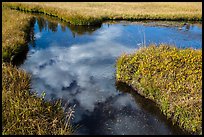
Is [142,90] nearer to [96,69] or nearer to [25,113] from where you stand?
[96,69]

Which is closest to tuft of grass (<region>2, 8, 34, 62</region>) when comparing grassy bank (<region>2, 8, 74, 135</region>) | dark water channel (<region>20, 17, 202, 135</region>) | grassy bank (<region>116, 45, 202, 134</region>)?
dark water channel (<region>20, 17, 202, 135</region>)

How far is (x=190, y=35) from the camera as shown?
29.9 m

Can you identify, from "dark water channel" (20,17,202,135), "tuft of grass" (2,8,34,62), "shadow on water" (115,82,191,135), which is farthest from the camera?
"tuft of grass" (2,8,34,62)

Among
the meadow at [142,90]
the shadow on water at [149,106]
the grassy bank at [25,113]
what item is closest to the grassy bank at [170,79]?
the meadow at [142,90]

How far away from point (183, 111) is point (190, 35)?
1897cm

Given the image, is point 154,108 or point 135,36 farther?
point 135,36

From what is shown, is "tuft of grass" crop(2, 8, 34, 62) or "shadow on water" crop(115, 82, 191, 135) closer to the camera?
"shadow on water" crop(115, 82, 191, 135)

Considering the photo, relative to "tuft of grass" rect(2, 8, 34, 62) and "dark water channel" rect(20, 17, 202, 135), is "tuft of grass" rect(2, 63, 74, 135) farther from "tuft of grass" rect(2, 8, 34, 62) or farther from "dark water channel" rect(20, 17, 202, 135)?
"tuft of grass" rect(2, 8, 34, 62)

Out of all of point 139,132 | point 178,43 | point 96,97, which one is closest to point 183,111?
point 139,132

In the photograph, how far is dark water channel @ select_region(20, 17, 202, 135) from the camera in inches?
506

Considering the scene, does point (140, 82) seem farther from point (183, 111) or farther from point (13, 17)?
point (13, 17)

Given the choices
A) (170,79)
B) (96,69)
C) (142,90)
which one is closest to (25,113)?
(142,90)

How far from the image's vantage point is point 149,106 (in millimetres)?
14266

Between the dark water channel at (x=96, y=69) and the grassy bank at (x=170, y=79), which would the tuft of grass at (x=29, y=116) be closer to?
the dark water channel at (x=96, y=69)
